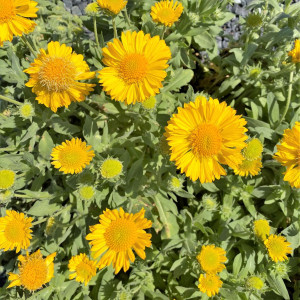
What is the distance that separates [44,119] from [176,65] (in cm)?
155

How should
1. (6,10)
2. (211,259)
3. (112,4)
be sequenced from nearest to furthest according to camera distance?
(6,10), (112,4), (211,259)

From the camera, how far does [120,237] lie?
2342mm

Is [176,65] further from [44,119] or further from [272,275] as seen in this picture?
[272,275]

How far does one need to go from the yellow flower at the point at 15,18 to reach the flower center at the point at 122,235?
1626 millimetres

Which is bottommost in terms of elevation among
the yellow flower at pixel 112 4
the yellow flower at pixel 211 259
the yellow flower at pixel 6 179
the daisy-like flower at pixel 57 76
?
the yellow flower at pixel 211 259

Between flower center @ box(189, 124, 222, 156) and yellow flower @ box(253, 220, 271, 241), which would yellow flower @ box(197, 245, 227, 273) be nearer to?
yellow flower @ box(253, 220, 271, 241)

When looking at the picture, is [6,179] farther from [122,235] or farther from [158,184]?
[158,184]

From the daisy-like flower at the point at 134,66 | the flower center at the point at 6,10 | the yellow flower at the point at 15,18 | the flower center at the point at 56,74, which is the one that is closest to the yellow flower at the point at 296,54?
the daisy-like flower at the point at 134,66

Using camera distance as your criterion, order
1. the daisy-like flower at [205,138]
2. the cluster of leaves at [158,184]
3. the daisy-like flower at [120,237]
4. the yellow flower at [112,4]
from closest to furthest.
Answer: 1. the daisy-like flower at [205,138]
2. the daisy-like flower at [120,237]
3. the yellow flower at [112,4]
4. the cluster of leaves at [158,184]

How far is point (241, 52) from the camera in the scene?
10.7 ft

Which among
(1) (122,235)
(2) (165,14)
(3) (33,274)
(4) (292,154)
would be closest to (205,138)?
(4) (292,154)

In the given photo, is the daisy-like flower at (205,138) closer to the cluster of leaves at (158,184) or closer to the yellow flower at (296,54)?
the cluster of leaves at (158,184)

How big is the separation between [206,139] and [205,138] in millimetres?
11

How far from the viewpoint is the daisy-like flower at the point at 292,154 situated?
2324 millimetres
